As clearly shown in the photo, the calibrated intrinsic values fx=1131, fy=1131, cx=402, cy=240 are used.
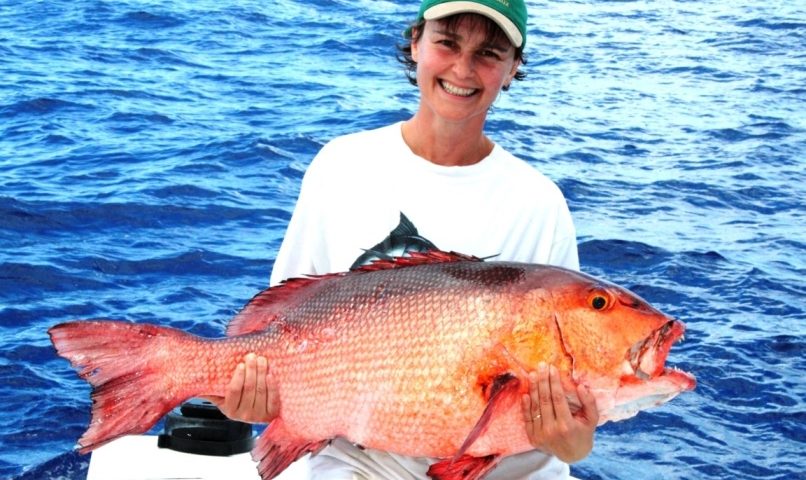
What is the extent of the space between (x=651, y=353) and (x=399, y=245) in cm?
106

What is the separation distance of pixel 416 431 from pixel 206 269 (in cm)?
639

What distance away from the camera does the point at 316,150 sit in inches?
514

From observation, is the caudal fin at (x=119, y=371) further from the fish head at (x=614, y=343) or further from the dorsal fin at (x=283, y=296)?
the fish head at (x=614, y=343)

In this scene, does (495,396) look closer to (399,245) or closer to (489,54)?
(399,245)

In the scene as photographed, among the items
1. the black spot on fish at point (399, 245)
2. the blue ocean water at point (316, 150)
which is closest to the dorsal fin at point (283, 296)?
the black spot on fish at point (399, 245)

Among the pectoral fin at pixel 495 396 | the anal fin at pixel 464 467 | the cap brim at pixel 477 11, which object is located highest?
the cap brim at pixel 477 11

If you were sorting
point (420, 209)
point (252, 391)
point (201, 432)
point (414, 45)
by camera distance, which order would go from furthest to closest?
point (201, 432)
point (414, 45)
point (420, 209)
point (252, 391)

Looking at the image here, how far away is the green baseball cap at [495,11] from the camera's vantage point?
154 inches

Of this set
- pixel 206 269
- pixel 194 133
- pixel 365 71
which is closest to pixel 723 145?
pixel 365 71

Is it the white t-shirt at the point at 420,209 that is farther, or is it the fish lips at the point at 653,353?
the white t-shirt at the point at 420,209

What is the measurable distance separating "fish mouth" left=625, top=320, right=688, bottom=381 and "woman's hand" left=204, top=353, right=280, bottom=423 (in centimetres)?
109

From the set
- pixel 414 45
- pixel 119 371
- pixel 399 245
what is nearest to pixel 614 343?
pixel 399 245

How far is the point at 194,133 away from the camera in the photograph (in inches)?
521

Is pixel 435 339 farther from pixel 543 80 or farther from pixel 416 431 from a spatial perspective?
pixel 543 80
